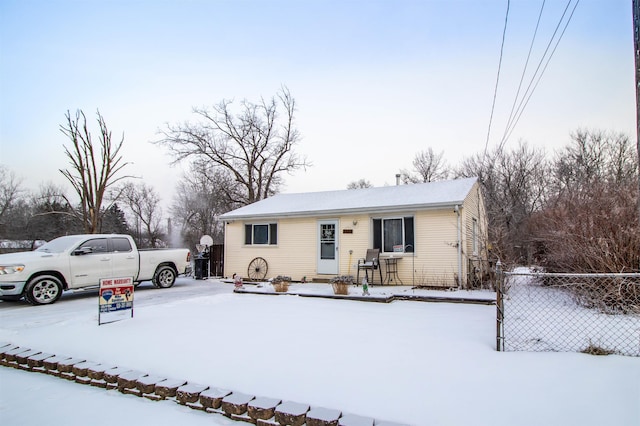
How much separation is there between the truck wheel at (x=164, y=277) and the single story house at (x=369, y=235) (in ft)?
8.72

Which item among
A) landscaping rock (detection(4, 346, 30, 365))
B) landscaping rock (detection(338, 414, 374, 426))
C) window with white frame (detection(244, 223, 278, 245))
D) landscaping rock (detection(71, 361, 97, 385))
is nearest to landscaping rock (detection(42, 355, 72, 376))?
landscaping rock (detection(71, 361, 97, 385))

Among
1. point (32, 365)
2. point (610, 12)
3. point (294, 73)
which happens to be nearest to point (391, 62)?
point (294, 73)

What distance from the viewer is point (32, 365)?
3643mm

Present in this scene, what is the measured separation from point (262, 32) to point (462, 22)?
17.8 feet

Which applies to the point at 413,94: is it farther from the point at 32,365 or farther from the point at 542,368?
the point at 32,365

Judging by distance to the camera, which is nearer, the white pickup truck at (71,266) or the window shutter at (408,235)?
the white pickup truck at (71,266)

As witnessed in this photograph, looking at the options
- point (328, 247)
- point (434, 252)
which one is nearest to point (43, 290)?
point (328, 247)

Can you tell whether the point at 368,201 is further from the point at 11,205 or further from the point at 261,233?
the point at 11,205

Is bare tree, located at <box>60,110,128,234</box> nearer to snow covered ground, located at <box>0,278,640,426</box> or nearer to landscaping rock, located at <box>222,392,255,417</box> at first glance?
snow covered ground, located at <box>0,278,640,426</box>

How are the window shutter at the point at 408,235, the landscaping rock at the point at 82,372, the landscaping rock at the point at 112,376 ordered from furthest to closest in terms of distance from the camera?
the window shutter at the point at 408,235
the landscaping rock at the point at 82,372
the landscaping rock at the point at 112,376

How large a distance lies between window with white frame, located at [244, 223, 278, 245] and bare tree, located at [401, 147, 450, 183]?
21.5 metres

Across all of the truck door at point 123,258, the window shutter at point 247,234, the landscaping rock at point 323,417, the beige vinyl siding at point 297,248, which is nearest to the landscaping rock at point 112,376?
the landscaping rock at point 323,417

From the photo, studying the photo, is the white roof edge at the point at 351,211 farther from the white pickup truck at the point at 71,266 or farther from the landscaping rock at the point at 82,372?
the landscaping rock at the point at 82,372

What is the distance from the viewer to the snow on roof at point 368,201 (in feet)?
32.2
